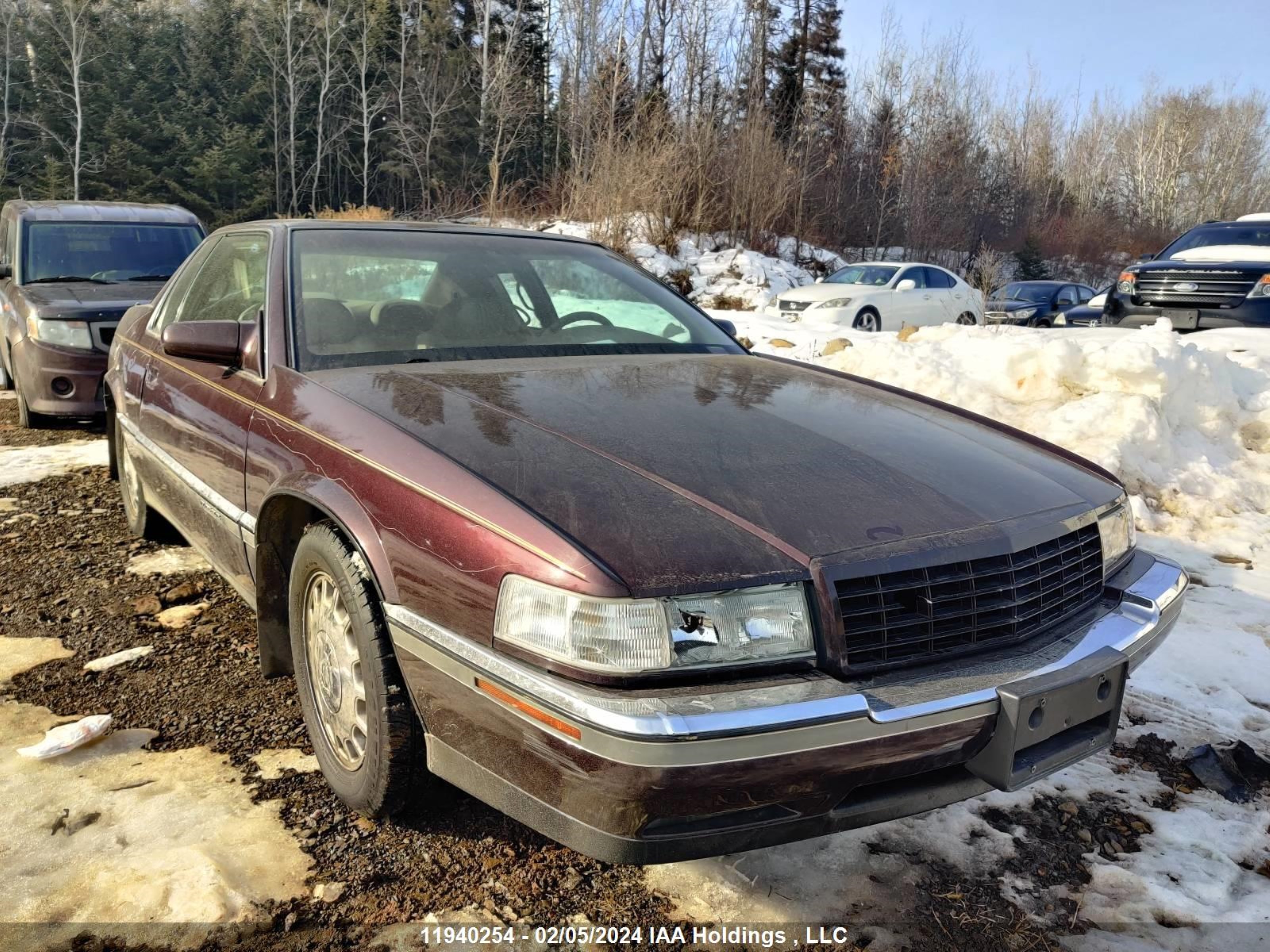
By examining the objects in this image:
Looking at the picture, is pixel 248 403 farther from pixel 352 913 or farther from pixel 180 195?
pixel 180 195

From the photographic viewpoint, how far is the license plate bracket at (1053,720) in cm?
172

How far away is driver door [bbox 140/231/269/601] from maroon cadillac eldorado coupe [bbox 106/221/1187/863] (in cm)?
2

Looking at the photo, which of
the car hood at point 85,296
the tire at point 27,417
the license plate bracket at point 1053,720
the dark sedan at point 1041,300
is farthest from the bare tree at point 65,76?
the license plate bracket at point 1053,720

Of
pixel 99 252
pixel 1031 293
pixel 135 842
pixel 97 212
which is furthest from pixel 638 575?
pixel 1031 293

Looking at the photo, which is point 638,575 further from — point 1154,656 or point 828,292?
point 828,292

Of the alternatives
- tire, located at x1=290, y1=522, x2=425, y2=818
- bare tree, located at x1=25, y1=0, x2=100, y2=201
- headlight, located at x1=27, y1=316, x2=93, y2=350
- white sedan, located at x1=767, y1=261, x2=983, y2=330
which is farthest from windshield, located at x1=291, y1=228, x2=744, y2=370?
bare tree, located at x1=25, y1=0, x2=100, y2=201

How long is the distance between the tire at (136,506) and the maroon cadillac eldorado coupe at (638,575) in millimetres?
1378

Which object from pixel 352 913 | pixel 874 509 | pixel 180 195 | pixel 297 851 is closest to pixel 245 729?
pixel 297 851

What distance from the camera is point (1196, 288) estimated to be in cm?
945

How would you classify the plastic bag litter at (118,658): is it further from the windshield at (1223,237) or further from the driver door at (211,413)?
the windshield at (1223,237)

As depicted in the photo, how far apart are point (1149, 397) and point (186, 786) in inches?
218

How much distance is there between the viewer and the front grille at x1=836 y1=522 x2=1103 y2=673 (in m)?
1.69

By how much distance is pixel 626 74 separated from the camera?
88.7ft

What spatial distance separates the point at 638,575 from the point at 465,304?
1.66 metres
